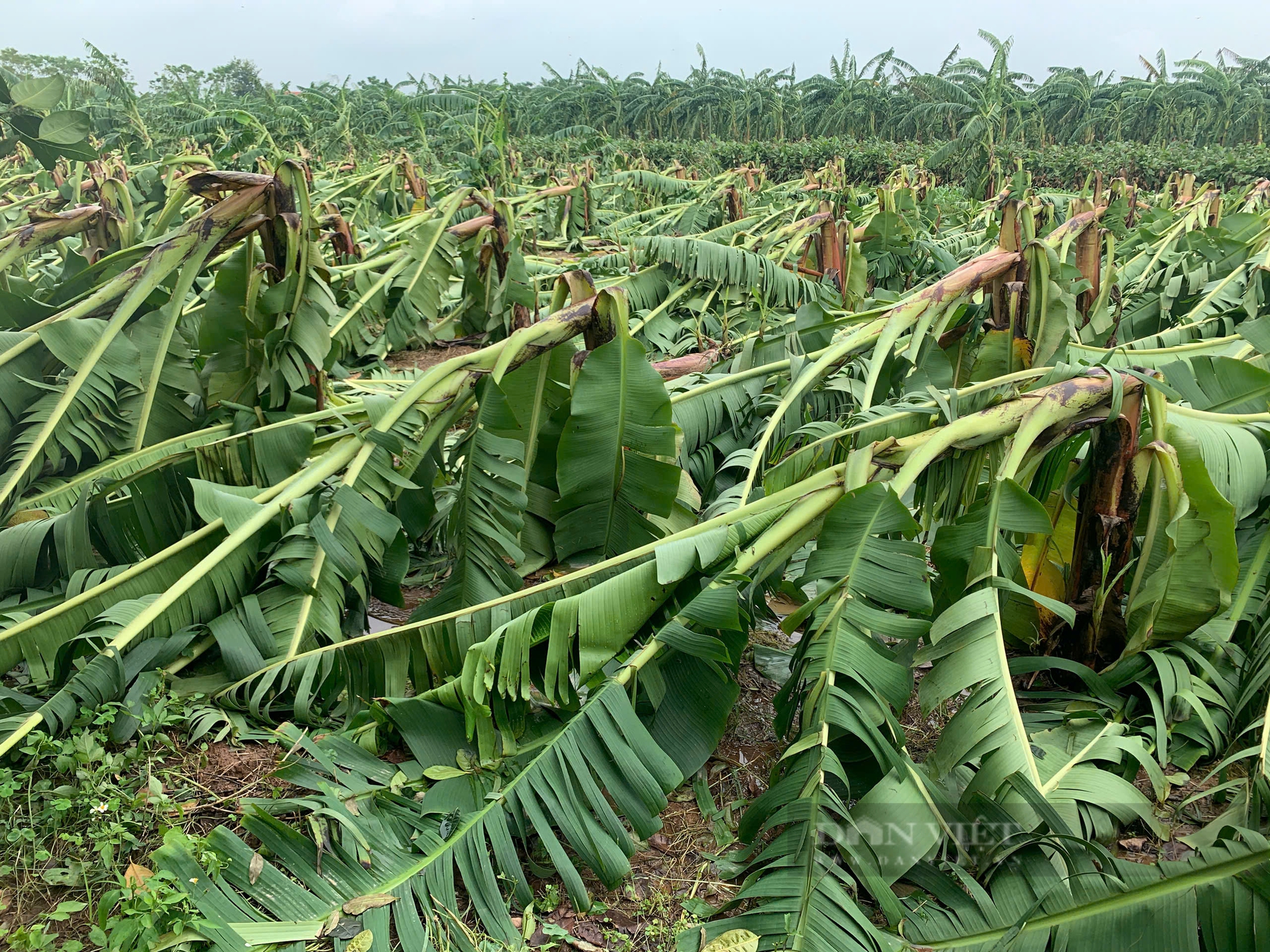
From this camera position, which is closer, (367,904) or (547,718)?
(367,904)

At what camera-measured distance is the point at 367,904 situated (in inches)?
54.2

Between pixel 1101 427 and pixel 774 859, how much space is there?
49.2 inches

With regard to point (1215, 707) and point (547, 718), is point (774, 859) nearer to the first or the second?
point (547, 718)

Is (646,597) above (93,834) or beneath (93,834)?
above

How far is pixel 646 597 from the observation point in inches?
69.8

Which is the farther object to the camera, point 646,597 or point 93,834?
point 646,597

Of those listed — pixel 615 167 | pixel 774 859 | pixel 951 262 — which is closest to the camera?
pixel 774 859

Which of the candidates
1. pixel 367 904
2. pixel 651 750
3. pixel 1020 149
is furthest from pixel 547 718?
pixel 1020 149

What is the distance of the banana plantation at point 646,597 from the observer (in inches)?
56.3

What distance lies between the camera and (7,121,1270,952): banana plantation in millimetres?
1430

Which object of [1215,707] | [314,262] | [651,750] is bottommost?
[1215,707]

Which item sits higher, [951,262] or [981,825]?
[951,262]

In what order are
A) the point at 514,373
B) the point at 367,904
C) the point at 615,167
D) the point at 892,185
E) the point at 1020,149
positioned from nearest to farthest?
the point at 367,904
the point at 514,373
the point at 892,185
the point at 615,167
the point at 1020,149

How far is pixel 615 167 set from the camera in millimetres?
13102
